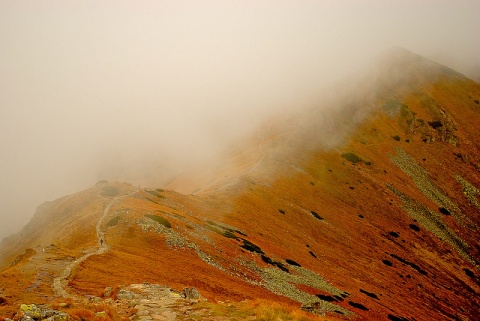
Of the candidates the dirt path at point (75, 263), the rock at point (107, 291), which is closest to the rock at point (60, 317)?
the rock at point (107, 291)

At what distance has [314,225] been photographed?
8581 centimetres

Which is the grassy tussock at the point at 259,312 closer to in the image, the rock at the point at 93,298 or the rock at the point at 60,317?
the rock at the point at 93,298

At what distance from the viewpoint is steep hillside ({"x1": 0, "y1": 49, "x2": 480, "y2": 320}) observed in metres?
39.5

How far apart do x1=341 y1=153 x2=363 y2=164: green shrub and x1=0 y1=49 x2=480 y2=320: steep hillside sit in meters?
0.64

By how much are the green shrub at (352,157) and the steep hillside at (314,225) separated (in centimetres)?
64

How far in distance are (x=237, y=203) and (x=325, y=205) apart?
3038cm

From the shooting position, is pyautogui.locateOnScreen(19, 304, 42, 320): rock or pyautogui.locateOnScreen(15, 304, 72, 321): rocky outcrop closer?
pyautogui.locateOnScreen(15, 304, 72, 321): rocky outcrop

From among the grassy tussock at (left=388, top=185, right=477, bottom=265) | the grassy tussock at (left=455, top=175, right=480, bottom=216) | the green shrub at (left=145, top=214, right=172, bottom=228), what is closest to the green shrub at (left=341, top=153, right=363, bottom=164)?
the grassy tussock at (left=388, top=185, right=477, bottom=265)

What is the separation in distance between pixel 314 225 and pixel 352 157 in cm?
5168

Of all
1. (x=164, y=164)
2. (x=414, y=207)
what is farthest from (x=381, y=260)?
(x=164, y=164)

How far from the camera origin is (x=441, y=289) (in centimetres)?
7856

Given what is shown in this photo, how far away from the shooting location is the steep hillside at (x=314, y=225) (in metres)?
39.5

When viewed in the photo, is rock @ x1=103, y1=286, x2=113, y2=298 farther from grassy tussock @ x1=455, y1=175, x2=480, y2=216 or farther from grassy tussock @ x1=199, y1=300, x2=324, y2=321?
grassy tussock @ x1=455, y1=175, x2=480, y2=216

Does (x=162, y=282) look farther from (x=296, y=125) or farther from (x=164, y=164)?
(x=164, y=164)
